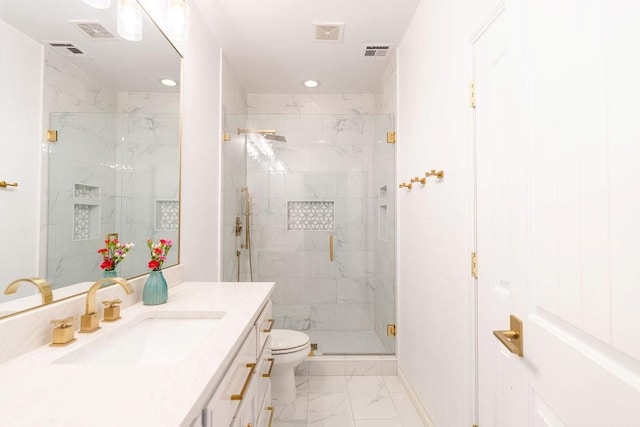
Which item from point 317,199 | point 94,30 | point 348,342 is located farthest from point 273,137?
point 94,30

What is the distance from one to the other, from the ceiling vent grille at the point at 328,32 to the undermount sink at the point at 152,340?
205cm

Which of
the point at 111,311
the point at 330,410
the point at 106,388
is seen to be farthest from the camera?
the point at 330,410

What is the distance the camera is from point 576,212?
1.92ft

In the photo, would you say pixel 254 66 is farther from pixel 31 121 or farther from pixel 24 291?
pixel 24 291

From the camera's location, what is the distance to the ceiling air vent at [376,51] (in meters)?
2.65

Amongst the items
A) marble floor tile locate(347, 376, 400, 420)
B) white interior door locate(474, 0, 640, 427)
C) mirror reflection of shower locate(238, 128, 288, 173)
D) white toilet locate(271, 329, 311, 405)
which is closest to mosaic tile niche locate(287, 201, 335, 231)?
mirror reflection of shower locate(238, 128, 288, 173)

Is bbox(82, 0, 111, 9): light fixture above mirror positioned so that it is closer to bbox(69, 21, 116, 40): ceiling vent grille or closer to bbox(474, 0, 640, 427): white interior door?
bbox(69, 21, 116, 40): ceiling vent grille

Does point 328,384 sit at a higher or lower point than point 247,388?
lower

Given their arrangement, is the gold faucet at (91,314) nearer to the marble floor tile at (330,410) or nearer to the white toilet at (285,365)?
the white toilet at (285,365)

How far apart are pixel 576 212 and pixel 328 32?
7.61ft

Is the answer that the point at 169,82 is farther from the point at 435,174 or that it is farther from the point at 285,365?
the point at 285,365

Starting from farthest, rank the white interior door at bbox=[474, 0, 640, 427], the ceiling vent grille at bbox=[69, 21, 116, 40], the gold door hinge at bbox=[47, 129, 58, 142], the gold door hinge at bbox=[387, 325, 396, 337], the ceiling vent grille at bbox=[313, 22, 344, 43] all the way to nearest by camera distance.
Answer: the gold door hinge at bbox=[387, 325, 396, 337], the ceiling vent grille at bbox=[313, 22, 344, 43], the ceiling vent grille at bbox=[69, 21, 116, 40], the gold door hinge at bbox=[47, 129, 58, 142], the white interior door at bbox=[474, 0, 640, 427]

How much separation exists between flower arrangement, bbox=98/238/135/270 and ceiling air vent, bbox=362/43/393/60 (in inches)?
88.4

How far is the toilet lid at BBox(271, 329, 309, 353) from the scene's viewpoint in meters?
2.21
